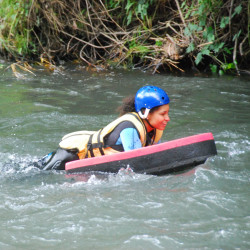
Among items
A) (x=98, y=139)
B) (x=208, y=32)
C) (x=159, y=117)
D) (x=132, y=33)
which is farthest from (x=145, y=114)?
(x=132, y=33)

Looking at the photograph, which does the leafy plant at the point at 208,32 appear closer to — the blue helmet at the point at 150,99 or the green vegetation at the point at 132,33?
the green vegetation at the point at 132,33

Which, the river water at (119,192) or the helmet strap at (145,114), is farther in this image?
the helmet strap at (145,114)

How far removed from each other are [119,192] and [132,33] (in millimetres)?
7089

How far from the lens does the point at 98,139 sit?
4523 millimetres

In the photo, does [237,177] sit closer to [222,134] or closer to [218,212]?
[218,212]

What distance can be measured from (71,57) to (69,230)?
877cm

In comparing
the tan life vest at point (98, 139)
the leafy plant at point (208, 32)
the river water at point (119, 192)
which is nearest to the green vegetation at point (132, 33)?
the leafy plant at point (208, 32)

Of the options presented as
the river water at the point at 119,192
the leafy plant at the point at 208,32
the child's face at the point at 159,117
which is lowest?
the river water at the point at 119,192

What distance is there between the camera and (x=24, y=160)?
5207 millimetres

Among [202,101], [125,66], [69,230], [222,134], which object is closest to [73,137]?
[69,230]

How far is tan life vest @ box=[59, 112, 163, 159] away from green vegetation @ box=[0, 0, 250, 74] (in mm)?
4707

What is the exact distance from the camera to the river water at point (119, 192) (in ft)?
10.5

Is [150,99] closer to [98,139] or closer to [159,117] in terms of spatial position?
[159,117]

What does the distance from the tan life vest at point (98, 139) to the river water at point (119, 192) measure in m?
0.29
